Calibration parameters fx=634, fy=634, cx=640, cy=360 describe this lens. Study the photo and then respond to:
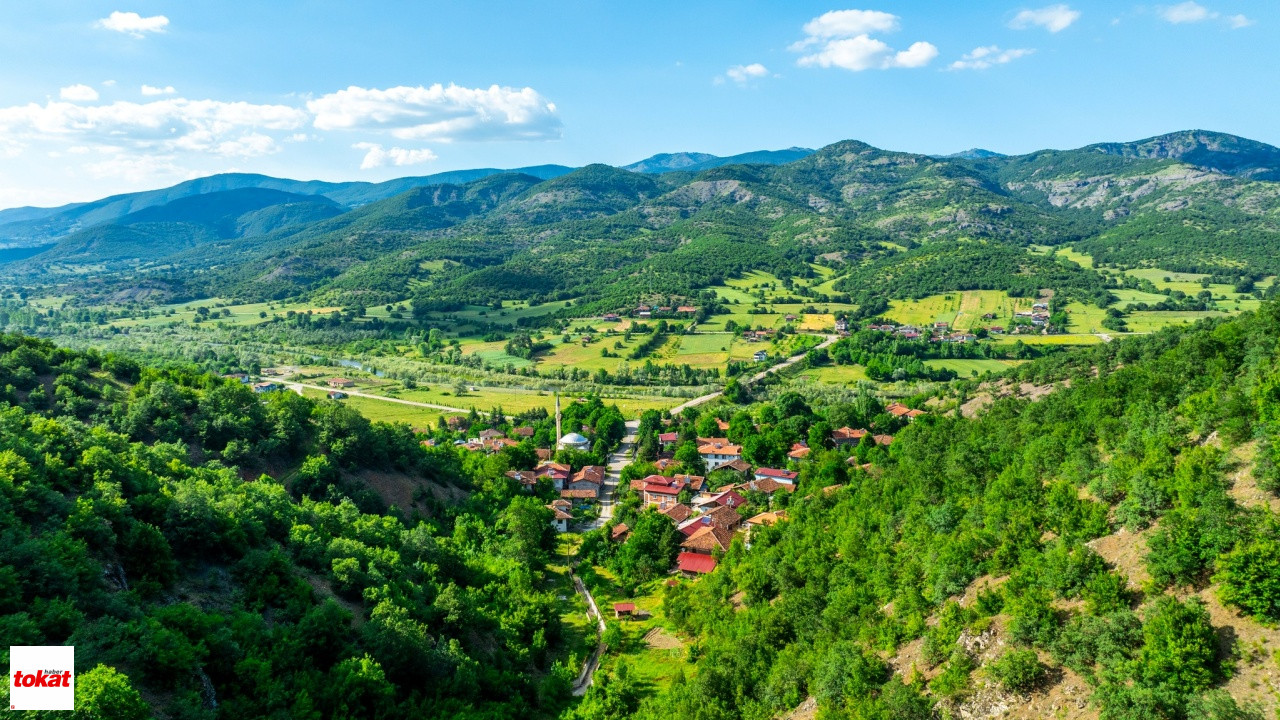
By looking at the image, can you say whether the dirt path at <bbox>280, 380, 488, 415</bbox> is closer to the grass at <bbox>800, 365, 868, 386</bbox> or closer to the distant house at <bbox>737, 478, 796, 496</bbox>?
the distant house at <bbox>737, 478, 796, 496</bbox>

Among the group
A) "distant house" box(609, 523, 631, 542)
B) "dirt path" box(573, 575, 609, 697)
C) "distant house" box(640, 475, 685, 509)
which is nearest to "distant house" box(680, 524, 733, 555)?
"distant house" box(609, 523, 631, 542)

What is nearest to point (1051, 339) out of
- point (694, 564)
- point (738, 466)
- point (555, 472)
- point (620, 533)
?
point (738, 466)

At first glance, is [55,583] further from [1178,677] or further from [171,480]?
[1178,677]

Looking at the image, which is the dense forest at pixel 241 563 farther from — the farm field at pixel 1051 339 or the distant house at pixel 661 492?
the farm field at pixel 1051 339

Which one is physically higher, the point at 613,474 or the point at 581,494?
the point at 581,494

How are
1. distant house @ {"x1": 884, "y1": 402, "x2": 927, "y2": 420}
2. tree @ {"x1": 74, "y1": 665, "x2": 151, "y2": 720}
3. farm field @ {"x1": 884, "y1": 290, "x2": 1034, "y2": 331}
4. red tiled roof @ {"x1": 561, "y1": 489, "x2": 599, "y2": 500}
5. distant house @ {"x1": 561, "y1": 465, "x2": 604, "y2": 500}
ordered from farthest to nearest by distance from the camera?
1. farm field @ {"x1": 884, "y1": 290, "x2": 1034, "y2": 331}
2. distant house @ {"x1": 884, "y1": 402, "x2": 927, "y2": 420}
3. distant house @ {"x1": 561, "y1": 465, "x2": 604, "y2": 500}
4. red tiled roof @ {"x1": 561, "y1": 489, "x2": 599, "y2": 500}
5. tree @ {"x1": 74, "y1": 665, "x2": 151, "y2": 720}

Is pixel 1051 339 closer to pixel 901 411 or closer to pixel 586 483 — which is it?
pixel 901 411

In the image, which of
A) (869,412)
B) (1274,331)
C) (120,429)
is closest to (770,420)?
(869,412)
